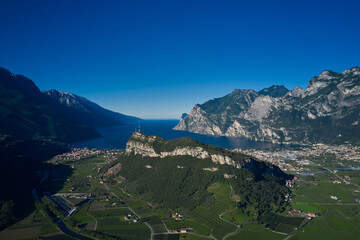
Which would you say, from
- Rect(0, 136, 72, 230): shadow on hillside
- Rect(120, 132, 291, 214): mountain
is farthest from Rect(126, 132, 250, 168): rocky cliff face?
Rect(0, 136, 72, 230): shadow on hillside

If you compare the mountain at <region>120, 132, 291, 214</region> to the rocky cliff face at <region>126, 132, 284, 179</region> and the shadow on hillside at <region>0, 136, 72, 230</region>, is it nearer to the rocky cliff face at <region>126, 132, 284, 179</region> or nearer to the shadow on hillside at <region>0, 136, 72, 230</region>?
the rocky cliff face at <region>126, 132, 284, 179</region>

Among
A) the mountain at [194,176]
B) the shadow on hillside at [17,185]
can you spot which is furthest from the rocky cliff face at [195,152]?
the shadow on hillside at [17,185]

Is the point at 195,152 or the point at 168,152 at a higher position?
the point at 195,152

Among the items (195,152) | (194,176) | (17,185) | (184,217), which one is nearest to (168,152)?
(195,152)

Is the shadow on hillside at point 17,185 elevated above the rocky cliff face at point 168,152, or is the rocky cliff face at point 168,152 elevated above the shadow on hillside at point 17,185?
A: the rocky cliff face at point 168,152

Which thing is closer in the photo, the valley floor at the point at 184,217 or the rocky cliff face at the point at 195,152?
the valley floor at the point at 184,217

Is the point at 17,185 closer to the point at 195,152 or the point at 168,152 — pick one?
the point at 168,152

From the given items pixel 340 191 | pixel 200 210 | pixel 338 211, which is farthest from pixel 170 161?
pixel 340 191

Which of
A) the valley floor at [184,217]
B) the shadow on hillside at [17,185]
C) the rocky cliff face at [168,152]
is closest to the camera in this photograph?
the valley floor at [184,217]

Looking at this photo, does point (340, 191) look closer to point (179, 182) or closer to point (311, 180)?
point (311, 180)

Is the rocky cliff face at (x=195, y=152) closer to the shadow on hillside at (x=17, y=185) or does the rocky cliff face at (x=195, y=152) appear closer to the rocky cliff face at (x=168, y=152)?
the rocky cliff face at (x=168, y=152)
